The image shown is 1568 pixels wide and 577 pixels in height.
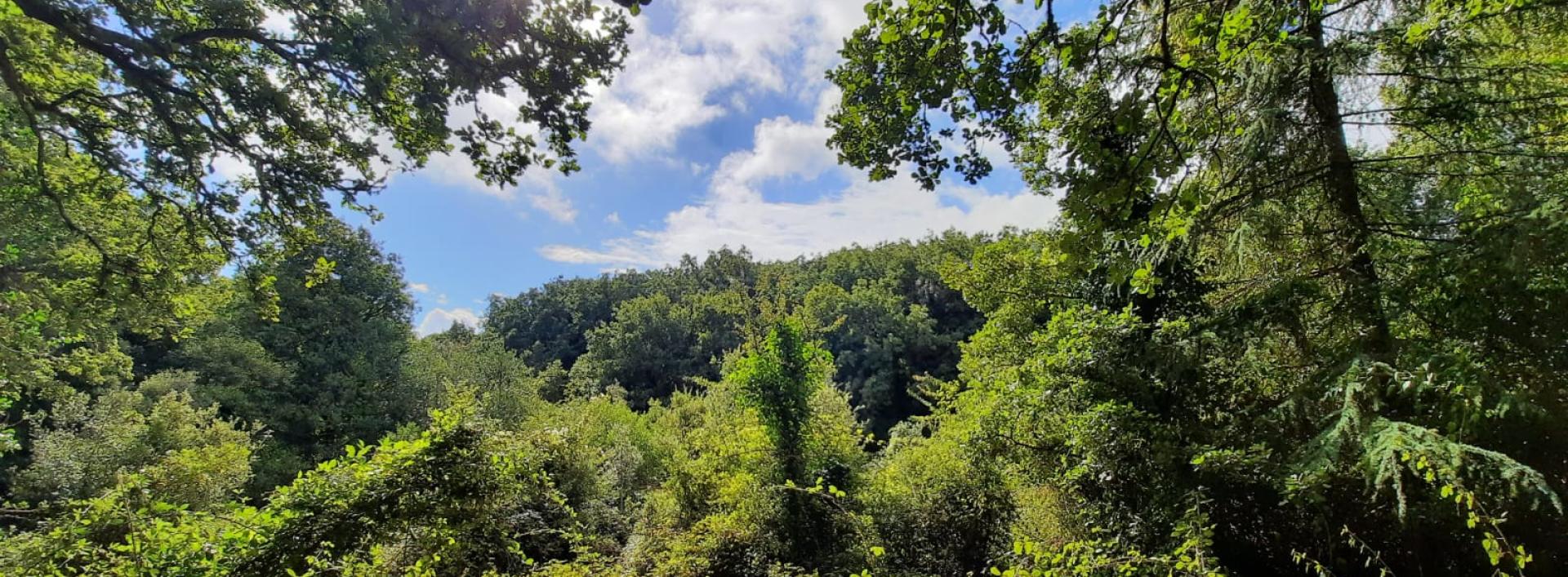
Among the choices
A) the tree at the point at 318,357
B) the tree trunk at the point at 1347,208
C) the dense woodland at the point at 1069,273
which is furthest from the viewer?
the tree at the point at 318,357

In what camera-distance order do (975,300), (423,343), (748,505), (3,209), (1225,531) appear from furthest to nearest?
(423,343) → (975,300) → (748,505) → (3,209) → (1225,531)

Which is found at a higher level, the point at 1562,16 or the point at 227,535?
the point at 1562,16

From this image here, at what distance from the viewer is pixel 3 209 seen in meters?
6.37

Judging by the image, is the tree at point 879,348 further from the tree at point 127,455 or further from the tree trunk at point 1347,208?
the tree trunk at point 1347,208

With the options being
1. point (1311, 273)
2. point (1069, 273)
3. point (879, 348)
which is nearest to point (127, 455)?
point (1069, 273)

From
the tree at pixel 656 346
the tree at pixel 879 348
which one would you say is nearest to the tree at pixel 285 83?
the tree at pixel 879 348

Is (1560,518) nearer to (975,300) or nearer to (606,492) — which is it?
(975,300)

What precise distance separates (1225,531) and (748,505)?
5.18m

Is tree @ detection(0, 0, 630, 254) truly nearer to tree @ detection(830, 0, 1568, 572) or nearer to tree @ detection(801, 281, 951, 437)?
tree @ detection(830, 0, 1568, 572)

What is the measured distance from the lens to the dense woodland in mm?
2775

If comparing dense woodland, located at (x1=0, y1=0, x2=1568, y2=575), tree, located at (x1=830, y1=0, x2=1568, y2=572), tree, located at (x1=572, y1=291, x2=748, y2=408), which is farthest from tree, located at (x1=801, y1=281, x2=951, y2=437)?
tree, located at (x1=830, y1=0, x2=1568, y2=572)

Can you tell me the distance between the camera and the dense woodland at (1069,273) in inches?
109

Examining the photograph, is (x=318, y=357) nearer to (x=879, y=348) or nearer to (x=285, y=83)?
(x=285, y=83)

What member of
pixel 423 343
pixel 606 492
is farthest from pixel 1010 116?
pixel 423 343
